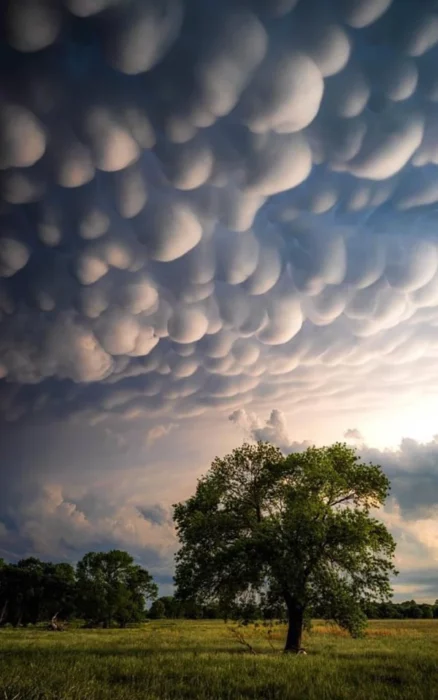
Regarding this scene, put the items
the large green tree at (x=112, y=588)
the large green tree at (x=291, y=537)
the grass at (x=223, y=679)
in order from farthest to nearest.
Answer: the large green tree at (x=112, y=588)
the large green tree at (x=291, y=537)
the grass at (x=223, y=679)

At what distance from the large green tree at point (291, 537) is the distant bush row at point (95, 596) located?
896 millimetres

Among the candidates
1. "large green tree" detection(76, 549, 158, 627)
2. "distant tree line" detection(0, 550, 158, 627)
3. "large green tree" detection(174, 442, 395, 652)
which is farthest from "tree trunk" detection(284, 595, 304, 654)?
"large green tree" detection(76, 549, 158, 627)

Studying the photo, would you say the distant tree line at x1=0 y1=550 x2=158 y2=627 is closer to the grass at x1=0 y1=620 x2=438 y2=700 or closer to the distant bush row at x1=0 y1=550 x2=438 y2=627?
the distant bush row at x1=0 y1=550 x2=438 y2=627

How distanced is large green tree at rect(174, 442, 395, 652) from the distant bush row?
896mm

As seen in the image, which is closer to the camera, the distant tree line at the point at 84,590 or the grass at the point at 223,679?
the grass at the point at 223,679

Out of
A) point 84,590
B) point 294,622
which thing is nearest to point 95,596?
point 84,590

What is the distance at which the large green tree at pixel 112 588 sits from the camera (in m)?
69.1

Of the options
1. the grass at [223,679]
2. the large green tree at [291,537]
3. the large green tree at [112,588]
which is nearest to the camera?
the grass at [223,679]

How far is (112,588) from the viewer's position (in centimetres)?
7081

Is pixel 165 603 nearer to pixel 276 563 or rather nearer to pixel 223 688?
pixel 276 563

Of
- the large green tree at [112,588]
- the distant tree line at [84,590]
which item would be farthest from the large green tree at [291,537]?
the large green tree at [112,588]

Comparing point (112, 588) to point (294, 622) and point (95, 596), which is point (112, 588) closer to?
point (95, 596)

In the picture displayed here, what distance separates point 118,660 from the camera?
1666 cm

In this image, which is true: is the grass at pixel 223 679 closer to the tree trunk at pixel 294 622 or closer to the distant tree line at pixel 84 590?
the tree trunk at pixel 294 622
